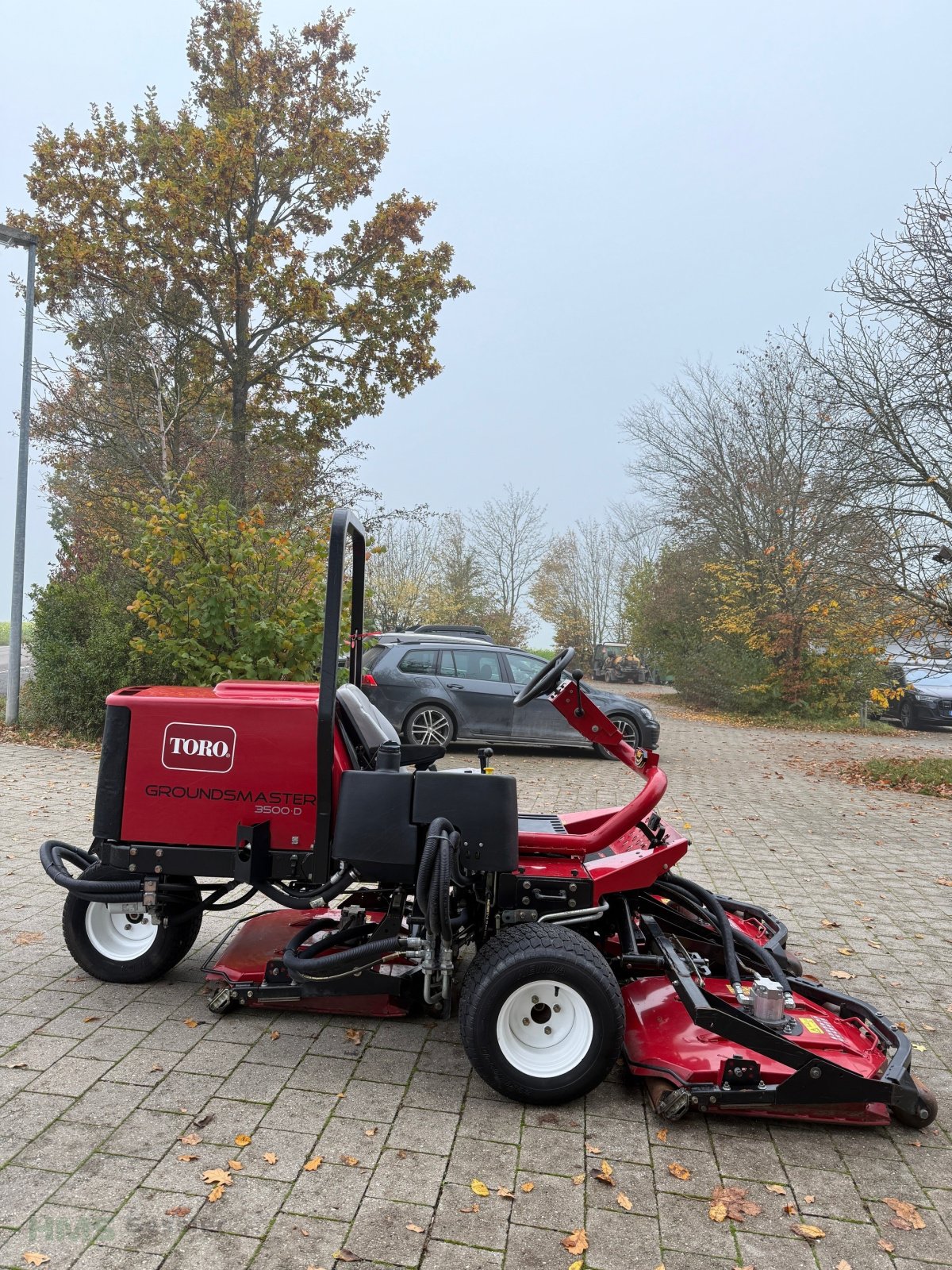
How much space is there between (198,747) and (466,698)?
787 cm

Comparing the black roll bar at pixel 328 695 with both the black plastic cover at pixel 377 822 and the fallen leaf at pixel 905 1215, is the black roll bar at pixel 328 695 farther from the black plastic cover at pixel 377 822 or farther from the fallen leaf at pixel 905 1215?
the fallen leaf at pixel 905 1215

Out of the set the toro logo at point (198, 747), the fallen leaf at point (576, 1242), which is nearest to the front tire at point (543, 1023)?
the fallen leaf at point (576, 1242)

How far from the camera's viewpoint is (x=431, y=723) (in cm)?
1130

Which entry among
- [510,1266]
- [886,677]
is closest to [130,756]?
[510,1266]

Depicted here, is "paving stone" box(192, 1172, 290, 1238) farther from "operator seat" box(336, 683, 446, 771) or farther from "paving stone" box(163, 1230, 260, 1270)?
"operator seat" box(336, 683, 446, 771)

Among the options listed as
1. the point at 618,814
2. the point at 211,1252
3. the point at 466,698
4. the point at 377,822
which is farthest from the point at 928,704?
the point at 211,1252

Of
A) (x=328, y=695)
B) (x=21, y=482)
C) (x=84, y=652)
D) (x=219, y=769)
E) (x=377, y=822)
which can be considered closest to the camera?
(x=328, y=695)

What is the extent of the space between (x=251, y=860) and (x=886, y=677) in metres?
18.5

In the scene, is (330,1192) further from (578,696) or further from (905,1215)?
(578,696)

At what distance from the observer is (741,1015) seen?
3.17m

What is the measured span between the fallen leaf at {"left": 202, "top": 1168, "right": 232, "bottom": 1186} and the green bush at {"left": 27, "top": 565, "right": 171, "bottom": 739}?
8369 mm

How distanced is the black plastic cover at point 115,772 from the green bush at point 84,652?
23.8 feet

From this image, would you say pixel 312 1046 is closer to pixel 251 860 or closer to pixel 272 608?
pixel 251 860

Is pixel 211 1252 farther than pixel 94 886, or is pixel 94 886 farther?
pixel 94 886
